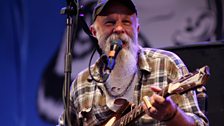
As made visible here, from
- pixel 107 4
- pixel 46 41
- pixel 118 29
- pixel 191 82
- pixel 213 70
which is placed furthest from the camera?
pixel 46 41

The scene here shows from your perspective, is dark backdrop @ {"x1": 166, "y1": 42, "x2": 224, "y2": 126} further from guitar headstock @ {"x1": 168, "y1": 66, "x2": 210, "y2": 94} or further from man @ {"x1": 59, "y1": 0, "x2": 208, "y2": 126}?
guitar headstock @ {"x1": 168, "y1": 66, "x2": 210, "y2": 94}

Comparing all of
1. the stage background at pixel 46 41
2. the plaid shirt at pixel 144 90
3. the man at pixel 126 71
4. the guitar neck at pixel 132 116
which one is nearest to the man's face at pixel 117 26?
the man at pixel 126 71

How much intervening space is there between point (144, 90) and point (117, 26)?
31cm

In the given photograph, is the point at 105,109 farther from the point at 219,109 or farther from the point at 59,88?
the point at 59,88

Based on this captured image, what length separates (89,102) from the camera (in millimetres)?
2100

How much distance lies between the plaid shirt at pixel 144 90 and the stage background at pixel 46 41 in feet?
2.19

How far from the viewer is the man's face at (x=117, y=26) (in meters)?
1.88

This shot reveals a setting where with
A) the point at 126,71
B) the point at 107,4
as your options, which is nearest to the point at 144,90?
the point at 126,71

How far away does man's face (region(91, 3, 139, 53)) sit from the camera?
1.88 meters

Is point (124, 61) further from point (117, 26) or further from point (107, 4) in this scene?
point (107, 4)

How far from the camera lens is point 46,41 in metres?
3.18

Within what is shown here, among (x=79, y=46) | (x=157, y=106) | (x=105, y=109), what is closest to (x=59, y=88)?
(x=79, y=46)

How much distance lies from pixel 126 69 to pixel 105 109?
0.21 metres

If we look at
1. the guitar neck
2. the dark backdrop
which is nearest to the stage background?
the dark backdrop
